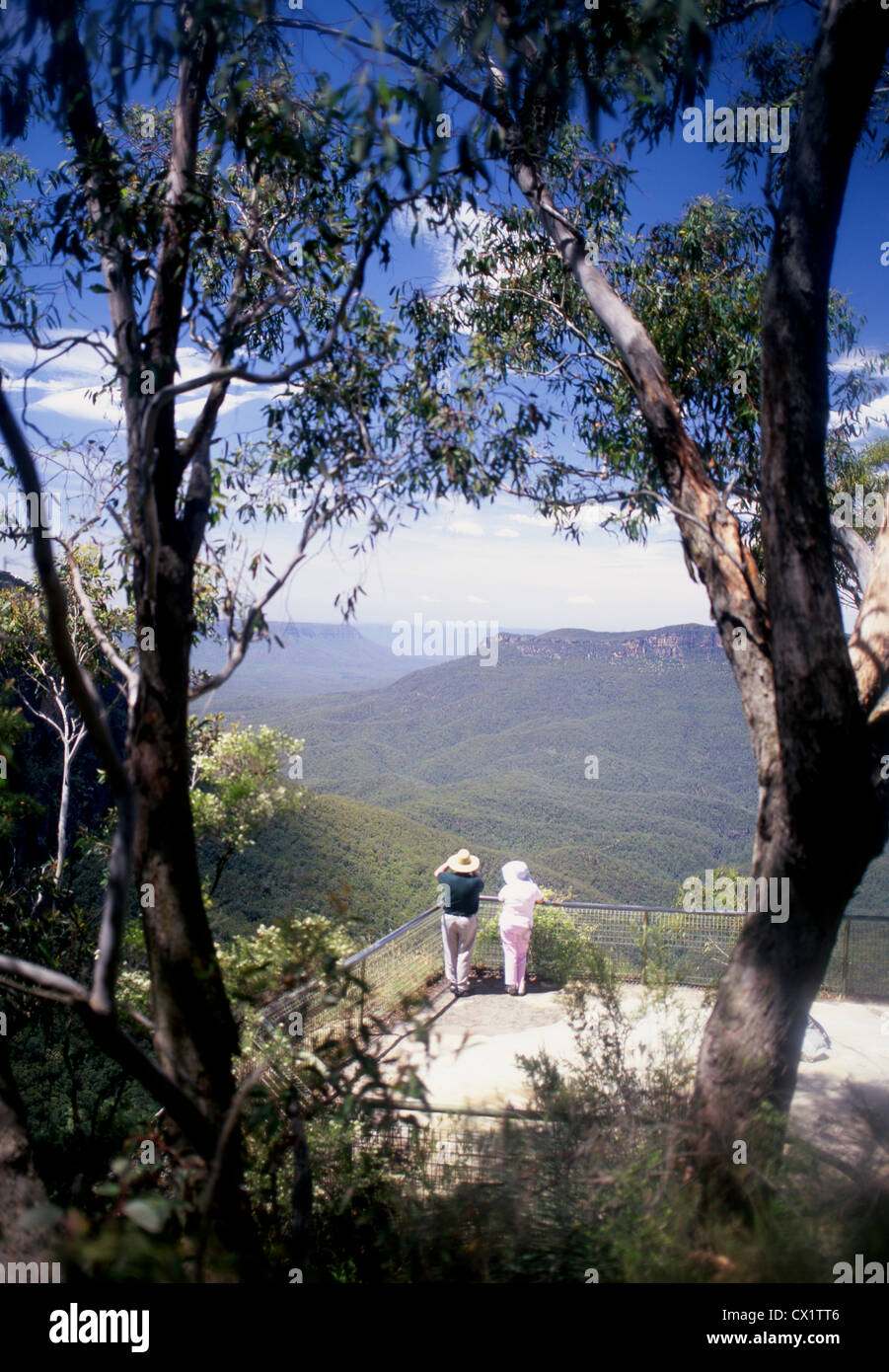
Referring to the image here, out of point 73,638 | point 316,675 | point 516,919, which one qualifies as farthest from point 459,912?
point 316,675

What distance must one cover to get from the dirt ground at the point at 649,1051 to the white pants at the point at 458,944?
0.56 ft

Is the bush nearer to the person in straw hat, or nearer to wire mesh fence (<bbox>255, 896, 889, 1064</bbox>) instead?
wire mesh fence (<bbox>255, 896, 889, 1064</bbox>)

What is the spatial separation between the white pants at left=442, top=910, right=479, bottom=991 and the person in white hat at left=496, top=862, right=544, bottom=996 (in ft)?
0.78

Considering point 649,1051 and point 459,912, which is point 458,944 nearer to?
point 459,912

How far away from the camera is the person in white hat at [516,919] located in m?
6.27

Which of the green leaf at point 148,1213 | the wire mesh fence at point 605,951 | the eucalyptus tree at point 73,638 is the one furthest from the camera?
the eucalyptus tree at point 73,638

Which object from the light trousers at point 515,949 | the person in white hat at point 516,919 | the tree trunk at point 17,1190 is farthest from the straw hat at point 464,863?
the tree trunk at point 17,1190

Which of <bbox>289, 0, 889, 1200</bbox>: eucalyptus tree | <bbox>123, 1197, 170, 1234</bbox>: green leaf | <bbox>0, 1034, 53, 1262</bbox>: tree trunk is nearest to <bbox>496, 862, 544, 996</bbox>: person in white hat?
<bbox>289, 0, 889, 1200</bbox>: eucalyptus tree

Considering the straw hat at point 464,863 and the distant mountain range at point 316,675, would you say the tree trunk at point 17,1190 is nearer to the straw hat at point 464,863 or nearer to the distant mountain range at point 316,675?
the straw hat at point 464,863

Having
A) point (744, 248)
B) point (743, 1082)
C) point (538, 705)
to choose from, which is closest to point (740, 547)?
point (743, 1082)

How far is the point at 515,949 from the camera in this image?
21.2ft
